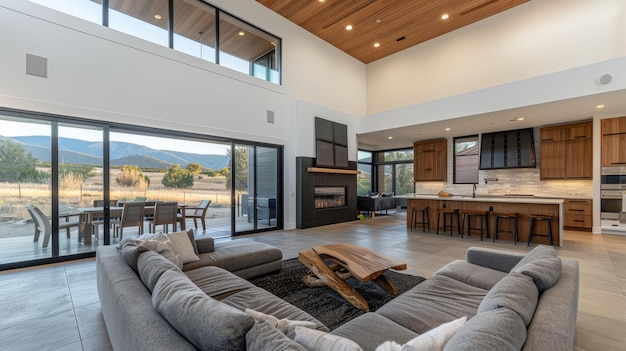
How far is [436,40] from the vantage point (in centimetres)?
944

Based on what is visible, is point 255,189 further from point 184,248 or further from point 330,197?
point 184,248

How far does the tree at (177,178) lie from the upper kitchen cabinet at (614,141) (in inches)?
447

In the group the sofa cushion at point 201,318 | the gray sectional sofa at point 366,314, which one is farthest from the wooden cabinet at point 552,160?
the sofa cushion at point 201,318

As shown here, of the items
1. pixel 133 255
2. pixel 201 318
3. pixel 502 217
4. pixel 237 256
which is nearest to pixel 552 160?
pixel 502 217

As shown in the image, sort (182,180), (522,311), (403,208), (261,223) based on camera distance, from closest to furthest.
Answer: (522,311), (261,223), (182,180), (403,208)

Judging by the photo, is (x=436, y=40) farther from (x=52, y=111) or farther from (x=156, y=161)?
(x=52, y=111)

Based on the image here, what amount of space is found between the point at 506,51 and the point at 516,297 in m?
9.40

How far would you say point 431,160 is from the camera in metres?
10.3

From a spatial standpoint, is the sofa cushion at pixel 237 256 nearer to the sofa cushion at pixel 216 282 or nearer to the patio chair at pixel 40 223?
the sofa cushion at pixel 216 282

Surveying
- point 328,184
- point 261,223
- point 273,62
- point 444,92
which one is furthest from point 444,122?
point 261,223

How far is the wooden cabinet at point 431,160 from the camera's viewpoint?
393 inches

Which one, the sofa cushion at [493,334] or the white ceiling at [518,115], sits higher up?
the white ceiling at [518,115]

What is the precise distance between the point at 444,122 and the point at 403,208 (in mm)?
6105

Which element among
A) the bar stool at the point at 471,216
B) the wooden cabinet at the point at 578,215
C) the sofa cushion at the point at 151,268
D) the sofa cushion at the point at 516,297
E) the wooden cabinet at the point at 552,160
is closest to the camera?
the sofa cushion at the point at 516,297
